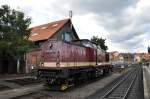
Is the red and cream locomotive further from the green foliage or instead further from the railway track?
the green foliage

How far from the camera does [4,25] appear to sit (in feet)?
116

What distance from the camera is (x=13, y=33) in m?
35.5

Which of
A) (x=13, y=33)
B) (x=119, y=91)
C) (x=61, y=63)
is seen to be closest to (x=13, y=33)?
(x=13, y=33)

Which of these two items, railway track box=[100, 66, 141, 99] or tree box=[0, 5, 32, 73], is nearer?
railway track box=[100, 66, 141, 99]

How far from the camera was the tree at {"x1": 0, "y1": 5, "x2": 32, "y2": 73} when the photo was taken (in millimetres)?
34200

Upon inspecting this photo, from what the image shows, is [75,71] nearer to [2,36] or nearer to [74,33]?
[2,36]

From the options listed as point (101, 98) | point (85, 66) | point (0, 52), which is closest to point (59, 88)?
point (101, 98)

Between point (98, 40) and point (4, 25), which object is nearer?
point (4, 25)

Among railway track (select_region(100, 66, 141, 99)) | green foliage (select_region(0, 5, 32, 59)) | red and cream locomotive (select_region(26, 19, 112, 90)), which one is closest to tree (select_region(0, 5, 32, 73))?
green foliage (select_region(0, 5, 32, 59))

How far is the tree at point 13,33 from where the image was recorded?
112 ft

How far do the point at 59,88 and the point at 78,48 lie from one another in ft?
15.6

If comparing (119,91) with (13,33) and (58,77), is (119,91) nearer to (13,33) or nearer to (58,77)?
(58,77)

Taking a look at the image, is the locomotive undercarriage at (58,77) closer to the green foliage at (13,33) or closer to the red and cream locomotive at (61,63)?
the red and cream locomotive at (61,63)

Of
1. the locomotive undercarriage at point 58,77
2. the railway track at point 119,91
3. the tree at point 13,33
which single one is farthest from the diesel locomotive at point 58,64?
the tree at point 13,33
